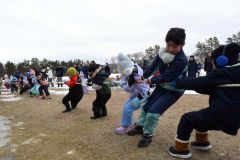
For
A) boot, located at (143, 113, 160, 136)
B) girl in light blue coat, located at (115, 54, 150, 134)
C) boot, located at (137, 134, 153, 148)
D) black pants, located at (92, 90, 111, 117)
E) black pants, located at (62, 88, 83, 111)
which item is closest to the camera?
boot, located at (143, 113, 160, 136)

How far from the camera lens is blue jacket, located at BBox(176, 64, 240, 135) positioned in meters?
3.94

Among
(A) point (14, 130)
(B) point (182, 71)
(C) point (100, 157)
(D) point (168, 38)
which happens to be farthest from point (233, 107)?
(A) point (14, 130)

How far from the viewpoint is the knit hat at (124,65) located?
5.86 m

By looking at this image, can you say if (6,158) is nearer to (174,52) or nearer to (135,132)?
(135,132)

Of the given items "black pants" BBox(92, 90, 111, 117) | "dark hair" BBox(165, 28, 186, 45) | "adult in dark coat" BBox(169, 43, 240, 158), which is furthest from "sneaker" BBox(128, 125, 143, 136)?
"black pants" BBox(92, 90, 111, 117)

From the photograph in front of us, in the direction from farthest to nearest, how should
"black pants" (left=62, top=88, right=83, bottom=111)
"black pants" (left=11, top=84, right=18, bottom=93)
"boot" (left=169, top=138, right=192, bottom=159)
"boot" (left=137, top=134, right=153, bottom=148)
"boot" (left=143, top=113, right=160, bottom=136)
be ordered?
"black pants" (left=11, top=84, right=18, bottom=93), "black pants" (left=62, top=88, right=83, bottom=111), "boot" (left=137, top=134, right=153, bottom=148), "boot" (left=143, top=113, right=160, bottom=136), "boot" (left=169, top=138, right=192, bottom=159)

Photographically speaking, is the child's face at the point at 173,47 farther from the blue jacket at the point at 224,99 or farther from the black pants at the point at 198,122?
the black pants at the point at 198,122

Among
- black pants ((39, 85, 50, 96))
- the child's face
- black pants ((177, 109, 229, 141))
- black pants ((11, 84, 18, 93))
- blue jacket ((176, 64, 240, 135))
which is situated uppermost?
the child's face

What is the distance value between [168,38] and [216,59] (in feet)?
3.06

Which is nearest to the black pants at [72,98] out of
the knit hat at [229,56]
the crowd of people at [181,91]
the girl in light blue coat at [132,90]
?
the crowd of people at [181,91]

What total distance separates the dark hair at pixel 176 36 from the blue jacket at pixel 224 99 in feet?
2.85

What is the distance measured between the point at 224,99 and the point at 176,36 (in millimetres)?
1254

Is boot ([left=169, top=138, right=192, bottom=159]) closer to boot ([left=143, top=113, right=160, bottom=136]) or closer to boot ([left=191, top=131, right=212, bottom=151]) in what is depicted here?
boot ([left=191, top=131, right=212, bottom=151])

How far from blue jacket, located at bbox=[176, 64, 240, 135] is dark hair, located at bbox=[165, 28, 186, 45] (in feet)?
2.85
